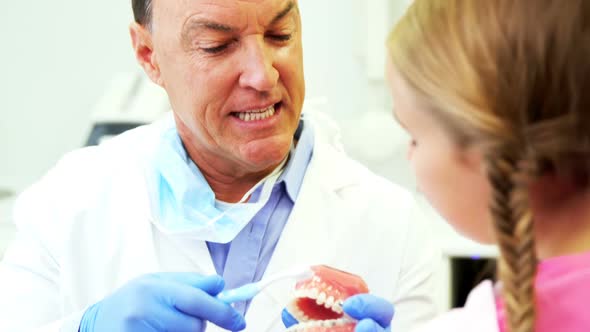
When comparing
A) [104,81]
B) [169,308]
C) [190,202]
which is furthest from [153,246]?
[104,81]

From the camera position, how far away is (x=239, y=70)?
4.55 ft

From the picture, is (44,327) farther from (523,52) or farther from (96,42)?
(96,42)

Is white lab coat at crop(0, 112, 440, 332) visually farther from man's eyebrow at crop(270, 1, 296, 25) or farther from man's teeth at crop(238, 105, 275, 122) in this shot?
man's eyebrow at crop(270, 1, 296, 25)

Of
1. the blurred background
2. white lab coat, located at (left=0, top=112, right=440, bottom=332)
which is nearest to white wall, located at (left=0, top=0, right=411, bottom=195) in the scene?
the blurred background

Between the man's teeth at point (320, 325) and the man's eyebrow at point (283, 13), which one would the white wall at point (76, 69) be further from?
the man's teeth at point (320, 325)

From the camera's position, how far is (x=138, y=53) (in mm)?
1561

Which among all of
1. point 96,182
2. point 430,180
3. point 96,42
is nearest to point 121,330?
point 96,182

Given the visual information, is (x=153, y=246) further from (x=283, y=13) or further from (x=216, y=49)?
(x=283, y=13)

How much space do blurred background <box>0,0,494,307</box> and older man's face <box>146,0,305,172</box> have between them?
936 millimetres

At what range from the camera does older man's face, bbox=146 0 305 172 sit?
1362 millimetres

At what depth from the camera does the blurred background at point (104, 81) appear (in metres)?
2.42

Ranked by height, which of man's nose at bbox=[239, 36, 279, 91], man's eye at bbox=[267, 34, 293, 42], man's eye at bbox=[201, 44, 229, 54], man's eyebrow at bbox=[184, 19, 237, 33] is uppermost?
man's eyebrow at bbox=[184, 19, 237, 33]

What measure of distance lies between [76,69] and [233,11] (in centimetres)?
143

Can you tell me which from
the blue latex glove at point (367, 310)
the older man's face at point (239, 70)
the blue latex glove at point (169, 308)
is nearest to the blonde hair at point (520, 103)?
the blue latex glove at point (367, 310)
